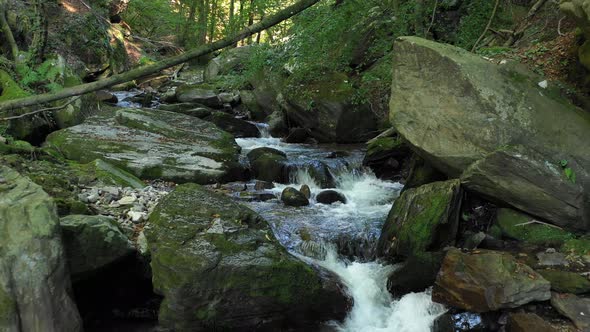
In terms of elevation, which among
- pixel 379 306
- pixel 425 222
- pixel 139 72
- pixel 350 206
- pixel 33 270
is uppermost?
pixel 139 72

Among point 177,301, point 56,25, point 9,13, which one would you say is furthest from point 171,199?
point 56,25

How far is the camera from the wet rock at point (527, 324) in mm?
4607

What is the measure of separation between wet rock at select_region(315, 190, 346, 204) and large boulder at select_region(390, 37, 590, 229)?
237cm

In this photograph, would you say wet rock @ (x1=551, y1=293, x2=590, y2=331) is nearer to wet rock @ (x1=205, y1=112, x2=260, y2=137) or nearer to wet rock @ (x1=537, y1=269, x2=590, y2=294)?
wet rock @ (x1=537, y1=269, x2=590, y2=294)

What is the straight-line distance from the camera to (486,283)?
5047mm

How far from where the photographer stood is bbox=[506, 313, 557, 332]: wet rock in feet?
15.1

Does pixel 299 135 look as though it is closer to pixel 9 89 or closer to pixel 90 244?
pixel 9 89

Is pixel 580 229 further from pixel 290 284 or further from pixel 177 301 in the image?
pixel 177 301

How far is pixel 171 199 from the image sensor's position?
19.1 feet

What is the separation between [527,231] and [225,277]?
4253 mm

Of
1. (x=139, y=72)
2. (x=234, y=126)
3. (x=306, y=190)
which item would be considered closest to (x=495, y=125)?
(x=306, y=190)

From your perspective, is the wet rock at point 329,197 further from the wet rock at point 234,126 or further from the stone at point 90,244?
the wet rock at point 234,126

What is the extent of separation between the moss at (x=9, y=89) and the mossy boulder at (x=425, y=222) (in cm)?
835

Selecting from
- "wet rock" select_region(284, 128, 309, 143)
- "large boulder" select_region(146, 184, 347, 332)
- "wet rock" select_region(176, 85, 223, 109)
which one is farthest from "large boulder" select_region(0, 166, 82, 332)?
"wet rock" select_region(176, 85, 223, 109)
